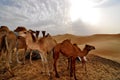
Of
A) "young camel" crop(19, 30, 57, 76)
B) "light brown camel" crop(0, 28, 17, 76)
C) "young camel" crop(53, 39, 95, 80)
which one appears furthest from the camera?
"light brown camel" crop(0, 28, 17, 76)

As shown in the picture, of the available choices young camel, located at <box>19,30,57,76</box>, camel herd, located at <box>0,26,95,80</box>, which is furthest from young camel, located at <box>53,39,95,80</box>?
young camel, located at <box>19,30,57,76</box>

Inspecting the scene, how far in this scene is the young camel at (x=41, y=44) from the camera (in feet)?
44.8

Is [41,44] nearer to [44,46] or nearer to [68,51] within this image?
[44,46]

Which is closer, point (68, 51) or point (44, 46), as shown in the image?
point (68, 51)

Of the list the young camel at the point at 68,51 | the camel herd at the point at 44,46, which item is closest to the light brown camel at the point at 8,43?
the camel herd at the point at 44,46

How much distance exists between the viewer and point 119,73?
1700 cm

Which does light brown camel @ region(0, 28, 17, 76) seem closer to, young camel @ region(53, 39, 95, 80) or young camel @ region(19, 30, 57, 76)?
young camel @ region(19, 30, 57, 76)

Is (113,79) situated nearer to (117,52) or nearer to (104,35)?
(117,52)

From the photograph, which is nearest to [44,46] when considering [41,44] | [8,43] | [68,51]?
[41,44]

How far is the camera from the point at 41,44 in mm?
14086

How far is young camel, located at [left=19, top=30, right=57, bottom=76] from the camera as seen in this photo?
538 inches

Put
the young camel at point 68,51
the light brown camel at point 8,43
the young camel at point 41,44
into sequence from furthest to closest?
the light brown camel at point 8,43
the young camel at point 41,44
the young camel at point 68,51

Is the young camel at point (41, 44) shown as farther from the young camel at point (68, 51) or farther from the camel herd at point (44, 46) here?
the young camel at point (68, 51)

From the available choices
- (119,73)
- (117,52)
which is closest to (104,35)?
(117,52)
